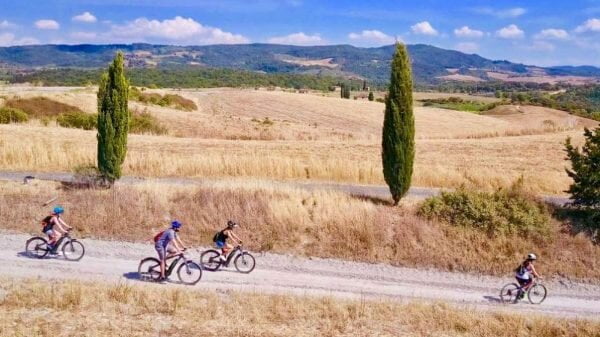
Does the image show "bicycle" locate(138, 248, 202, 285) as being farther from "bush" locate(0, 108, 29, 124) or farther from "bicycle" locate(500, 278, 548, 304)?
"bush" locate(0, 108, 29, 124)

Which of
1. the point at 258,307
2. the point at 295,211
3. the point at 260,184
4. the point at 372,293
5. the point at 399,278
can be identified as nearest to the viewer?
the point at 258,307

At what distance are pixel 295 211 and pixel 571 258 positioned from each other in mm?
8787

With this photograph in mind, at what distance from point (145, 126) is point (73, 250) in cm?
3090

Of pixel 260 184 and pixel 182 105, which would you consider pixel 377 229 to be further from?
pixel 182 105

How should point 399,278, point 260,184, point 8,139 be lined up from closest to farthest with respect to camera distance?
point 399,278
point 260,184
point 8,139

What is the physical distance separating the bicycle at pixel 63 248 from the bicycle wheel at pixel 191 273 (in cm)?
339

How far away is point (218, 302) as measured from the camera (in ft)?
41.7

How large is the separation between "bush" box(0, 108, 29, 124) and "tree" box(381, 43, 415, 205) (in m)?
34.4

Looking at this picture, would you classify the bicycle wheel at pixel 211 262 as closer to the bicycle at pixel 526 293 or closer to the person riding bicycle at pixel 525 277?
the bicycle at pixel 526 293

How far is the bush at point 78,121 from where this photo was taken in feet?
145

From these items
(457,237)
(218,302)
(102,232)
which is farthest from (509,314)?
(102,232)

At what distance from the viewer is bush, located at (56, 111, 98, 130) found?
145 ft

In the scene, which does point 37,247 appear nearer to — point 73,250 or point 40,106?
point 73,250

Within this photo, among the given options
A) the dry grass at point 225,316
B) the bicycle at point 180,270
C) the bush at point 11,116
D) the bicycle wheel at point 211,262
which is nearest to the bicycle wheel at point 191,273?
the bicycle at point 180,270
